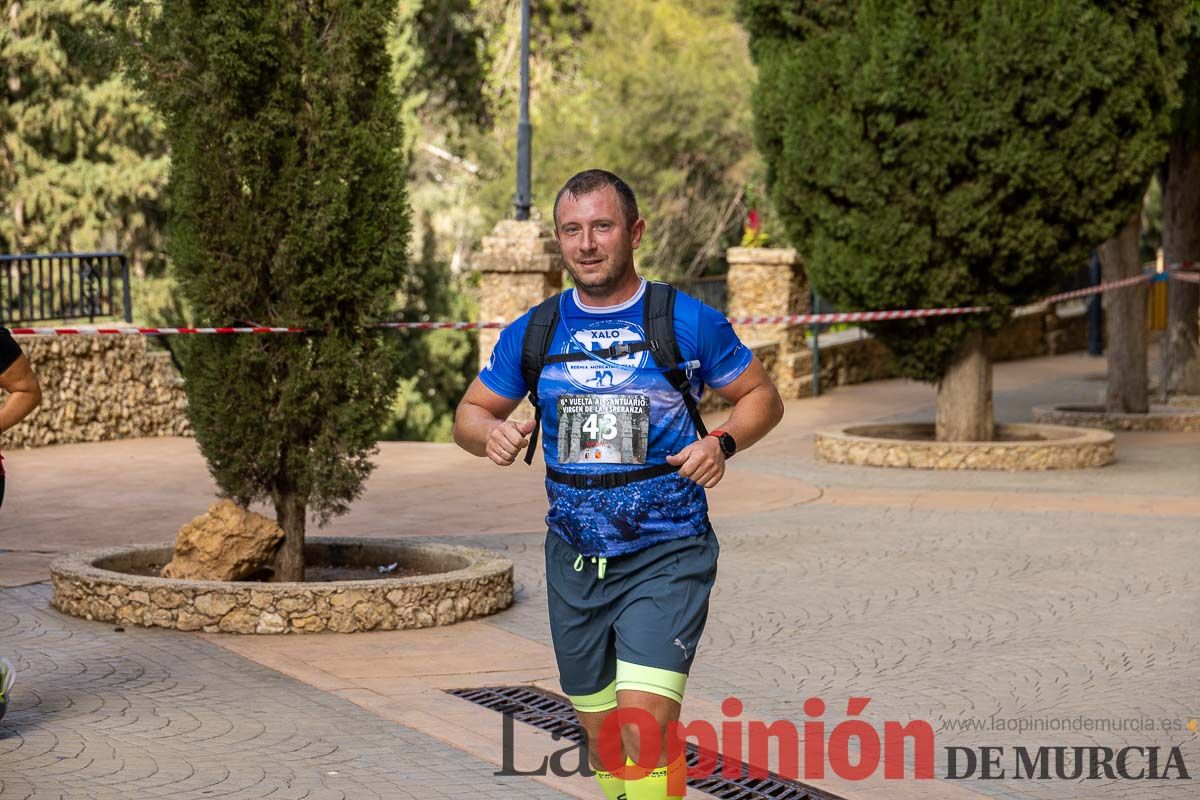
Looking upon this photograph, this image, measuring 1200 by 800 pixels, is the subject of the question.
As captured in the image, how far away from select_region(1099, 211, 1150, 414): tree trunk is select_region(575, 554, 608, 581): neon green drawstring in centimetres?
1374

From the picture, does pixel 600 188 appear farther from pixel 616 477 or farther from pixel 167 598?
pixel 167 598

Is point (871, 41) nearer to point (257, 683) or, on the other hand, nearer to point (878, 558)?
point (878, 558)

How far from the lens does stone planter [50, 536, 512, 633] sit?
8078 mm

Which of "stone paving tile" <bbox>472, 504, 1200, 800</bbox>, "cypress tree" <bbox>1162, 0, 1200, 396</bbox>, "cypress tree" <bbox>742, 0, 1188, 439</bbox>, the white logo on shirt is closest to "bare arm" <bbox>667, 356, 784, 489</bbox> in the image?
the white logo on shirt

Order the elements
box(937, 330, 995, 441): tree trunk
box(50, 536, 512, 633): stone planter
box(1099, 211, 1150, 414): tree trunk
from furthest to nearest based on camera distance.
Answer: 1. box(1099, 211, 1150, 414): tree trunk
2. box(937, 330, 995, 441): tree trunk
3. box(50, 536, 512, 633): stone planter

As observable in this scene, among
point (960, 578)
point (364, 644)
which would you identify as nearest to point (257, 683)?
point (364, 644)

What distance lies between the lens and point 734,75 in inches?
1277

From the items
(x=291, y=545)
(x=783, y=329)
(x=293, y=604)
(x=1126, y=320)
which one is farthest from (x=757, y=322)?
(x=293, y=604)

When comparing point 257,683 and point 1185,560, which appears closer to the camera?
point 257,683

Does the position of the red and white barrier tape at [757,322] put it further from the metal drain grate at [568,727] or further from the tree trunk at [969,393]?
the metal drain grate at [568,727]

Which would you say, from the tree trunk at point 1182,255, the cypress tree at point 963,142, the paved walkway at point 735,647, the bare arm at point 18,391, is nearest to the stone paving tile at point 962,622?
the paved walkway at point 735,647

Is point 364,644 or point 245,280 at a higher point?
point 245,280

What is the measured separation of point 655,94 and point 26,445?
764 inches

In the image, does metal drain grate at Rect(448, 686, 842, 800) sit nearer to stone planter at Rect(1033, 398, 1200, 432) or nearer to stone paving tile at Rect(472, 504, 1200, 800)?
stone paving tile at Rect(472, 504, 1200, 800)
